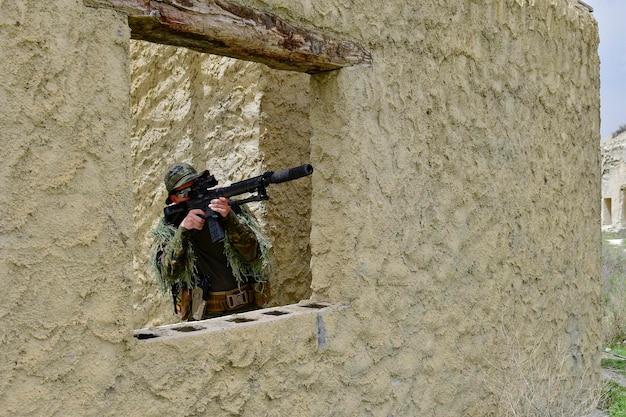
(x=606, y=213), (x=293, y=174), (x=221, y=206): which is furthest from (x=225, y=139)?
(x=606, y=213)

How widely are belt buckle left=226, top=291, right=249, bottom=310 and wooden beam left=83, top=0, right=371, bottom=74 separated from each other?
128 centimetres

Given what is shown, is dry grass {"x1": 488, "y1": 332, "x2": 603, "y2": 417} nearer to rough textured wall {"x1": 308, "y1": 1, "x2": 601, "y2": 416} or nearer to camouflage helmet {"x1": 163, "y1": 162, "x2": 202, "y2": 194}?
rough textured wall {"x1": 308, "y1": 1, "x2": 601, "y2": 416}

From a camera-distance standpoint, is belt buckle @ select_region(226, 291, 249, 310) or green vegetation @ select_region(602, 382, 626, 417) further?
green vegetation @ select_region(602, 382, 626, 417)

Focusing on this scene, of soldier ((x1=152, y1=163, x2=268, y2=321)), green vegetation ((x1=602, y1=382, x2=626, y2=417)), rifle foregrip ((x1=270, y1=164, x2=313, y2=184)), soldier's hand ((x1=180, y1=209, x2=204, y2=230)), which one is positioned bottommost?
green vegetation ((x1=602, y1=382, x2=626, y2=417))

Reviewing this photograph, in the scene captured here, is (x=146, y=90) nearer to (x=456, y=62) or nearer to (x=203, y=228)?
(x=203, y=228)

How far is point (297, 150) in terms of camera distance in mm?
4086

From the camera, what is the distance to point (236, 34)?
2.51m

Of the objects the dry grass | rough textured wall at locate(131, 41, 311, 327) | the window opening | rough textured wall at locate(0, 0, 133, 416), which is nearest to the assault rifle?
rough textured wall at locate(131, 41, 311, 327)

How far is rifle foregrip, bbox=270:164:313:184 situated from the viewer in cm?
289

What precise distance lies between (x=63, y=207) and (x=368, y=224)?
1433mm

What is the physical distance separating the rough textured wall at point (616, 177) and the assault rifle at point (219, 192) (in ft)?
67.0

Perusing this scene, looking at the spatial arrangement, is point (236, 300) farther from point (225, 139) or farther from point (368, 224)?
point (225, 139)

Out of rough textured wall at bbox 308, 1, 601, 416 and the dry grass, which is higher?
rough textured wall at bbox 308, 1, 601, 416

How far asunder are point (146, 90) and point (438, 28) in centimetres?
215
